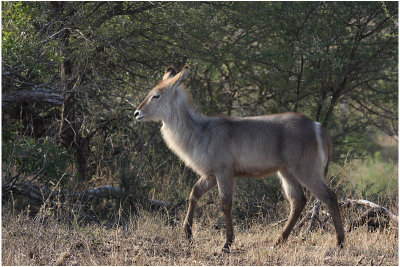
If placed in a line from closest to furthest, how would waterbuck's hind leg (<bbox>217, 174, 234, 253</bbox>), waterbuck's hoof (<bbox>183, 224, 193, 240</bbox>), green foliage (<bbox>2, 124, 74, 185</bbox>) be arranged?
waterbuck's hind leg (<bbox>217, 174, 234, 253</bbox>), waterbuck's hoof (<bbox>183, 224, 193, 240</bbox>), green foliage (<bbox>2, 124, 74, 185</bbox>)

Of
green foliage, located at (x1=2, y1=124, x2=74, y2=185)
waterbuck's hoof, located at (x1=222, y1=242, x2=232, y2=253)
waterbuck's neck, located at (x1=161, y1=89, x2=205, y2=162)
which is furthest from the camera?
green foliage, located at (x1=2, y1=124, x2=74, y2=185)

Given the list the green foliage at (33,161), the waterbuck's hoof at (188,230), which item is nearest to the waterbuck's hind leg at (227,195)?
the waterbuck's hoof at (188,230)

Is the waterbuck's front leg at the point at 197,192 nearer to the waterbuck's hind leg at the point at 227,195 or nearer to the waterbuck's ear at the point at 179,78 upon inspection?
the waterbuck's hind leg at the point at 227,195

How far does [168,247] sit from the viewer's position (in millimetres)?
5863

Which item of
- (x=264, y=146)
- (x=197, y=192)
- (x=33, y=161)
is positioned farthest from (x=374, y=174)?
(x=33, y=161)

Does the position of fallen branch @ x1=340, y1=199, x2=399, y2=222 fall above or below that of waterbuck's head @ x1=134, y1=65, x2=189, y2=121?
below

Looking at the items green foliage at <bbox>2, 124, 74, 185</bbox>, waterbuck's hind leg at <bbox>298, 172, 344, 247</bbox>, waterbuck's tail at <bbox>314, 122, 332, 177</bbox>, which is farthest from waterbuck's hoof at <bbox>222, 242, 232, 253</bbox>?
green foliage at <bbox>2, 124, 74, 185</bbox>

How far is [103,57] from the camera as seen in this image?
9039 mm

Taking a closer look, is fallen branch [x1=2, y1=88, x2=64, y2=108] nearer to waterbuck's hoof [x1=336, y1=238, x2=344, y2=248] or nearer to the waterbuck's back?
the waterbuck's back

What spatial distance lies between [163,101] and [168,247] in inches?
69.3

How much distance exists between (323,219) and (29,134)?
531 cm

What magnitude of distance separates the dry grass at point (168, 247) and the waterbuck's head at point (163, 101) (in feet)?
4.49

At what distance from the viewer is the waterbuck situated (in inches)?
237

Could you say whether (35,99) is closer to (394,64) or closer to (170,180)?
(170,180)
